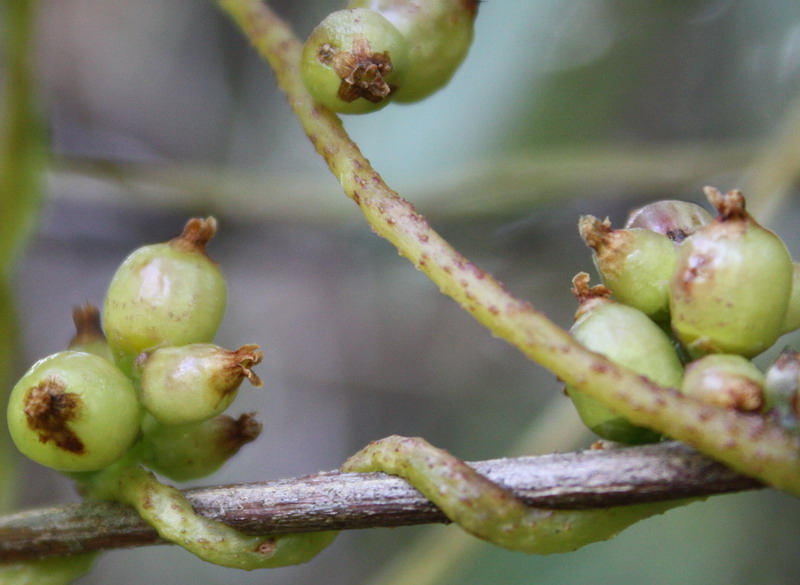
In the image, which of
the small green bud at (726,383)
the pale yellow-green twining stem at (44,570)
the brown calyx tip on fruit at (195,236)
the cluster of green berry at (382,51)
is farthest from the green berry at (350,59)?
the pale yellow-green twining stem at (44,570)

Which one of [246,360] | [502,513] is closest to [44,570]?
[246,360]

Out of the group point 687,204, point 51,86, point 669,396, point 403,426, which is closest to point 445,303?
point 403,426

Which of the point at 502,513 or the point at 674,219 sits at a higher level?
the point at 674,219

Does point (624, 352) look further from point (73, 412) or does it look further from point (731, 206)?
point (73, 412)

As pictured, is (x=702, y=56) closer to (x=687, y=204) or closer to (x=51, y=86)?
(x=687, y=204)

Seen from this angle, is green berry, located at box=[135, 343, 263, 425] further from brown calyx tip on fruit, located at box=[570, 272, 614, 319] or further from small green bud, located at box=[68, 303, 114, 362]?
brown calyx tip on fruit, located at box=[570, 272, 614, 319]

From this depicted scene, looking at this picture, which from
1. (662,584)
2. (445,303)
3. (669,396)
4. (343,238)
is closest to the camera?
(669,396)

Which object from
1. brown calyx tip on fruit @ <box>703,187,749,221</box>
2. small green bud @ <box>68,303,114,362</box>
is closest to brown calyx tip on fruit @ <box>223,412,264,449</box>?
small green bud @ <box>68,303,114,362</box>
